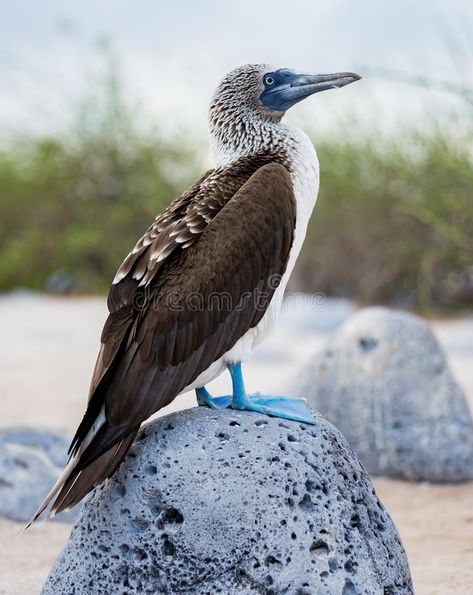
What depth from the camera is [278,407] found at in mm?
3963

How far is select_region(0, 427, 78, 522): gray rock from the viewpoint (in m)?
6.24

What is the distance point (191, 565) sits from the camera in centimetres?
353

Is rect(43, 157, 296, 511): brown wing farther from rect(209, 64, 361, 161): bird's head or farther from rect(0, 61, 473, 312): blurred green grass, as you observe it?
rect(0, 61, 473, 312): blurred green grass

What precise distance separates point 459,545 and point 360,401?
171 centimetres

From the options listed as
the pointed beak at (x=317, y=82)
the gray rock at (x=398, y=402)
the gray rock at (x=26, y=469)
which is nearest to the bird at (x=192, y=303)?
the pointed beak at (x=317, y=82)

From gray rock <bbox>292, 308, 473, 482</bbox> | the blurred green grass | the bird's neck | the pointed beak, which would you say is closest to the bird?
the bird's neck

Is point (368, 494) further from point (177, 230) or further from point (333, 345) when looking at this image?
point (333, 345)

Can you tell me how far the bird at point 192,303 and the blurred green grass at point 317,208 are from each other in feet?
28.5

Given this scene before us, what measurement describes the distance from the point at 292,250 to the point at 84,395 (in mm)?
6342

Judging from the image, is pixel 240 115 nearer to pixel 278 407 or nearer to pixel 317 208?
pixel 278 407

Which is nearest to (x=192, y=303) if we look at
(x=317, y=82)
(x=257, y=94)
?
(x=257, y=94)

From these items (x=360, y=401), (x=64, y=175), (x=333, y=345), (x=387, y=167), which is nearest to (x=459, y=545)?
(x=360, y=401)

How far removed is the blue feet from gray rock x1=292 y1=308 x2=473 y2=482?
3192 mm

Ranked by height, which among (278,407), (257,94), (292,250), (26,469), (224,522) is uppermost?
(257,94)
